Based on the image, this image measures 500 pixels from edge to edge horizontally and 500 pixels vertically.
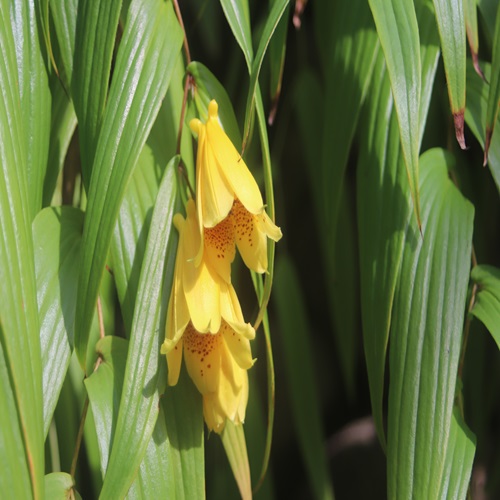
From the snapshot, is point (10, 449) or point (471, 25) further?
point (471, 25)

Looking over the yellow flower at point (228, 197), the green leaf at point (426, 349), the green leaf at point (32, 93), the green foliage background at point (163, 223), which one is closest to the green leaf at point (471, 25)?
the green foliage background at point (163, 223)

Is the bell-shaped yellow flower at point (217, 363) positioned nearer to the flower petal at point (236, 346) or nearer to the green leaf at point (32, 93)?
the flower petal at point (236, 346)

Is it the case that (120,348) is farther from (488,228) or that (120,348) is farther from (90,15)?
(488,228)

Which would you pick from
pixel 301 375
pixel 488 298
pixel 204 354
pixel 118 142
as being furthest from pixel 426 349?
pixel 301 375

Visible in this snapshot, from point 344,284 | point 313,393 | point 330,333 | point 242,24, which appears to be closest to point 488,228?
point 344,284

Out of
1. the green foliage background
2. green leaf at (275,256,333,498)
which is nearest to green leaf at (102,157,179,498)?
the green foliage background

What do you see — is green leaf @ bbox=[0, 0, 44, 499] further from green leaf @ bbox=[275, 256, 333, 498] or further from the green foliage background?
green leaf @ bbox=[275, 256, 333, 498]

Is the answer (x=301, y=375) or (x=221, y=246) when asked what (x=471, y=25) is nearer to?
(x=221, y=246)
